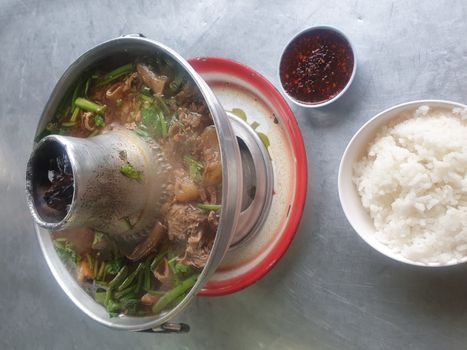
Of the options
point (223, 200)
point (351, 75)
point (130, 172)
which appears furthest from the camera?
point (351, 75)

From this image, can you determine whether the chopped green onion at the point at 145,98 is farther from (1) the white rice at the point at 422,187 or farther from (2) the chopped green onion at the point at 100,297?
(1) the white rice at the point at 422,187

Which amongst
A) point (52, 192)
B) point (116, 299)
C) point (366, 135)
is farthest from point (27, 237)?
point (366, 135)

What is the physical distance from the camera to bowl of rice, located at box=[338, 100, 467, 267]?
143cm

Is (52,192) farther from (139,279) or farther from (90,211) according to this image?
(139,279)

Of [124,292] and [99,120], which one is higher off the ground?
[99,120]

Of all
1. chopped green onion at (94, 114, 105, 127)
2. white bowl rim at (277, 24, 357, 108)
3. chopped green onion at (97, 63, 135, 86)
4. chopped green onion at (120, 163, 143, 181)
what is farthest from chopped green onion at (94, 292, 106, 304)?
white bowl rim at (277, 24, 357, 108)

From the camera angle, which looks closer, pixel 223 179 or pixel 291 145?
pixel 223 179

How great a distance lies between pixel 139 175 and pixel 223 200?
0.30 metres

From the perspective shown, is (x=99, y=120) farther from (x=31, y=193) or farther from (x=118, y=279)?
(x=118, y=279)

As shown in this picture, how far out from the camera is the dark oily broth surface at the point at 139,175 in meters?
1.38

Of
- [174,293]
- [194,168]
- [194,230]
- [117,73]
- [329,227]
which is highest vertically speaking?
[117,73]

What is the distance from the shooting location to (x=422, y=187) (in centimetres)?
144

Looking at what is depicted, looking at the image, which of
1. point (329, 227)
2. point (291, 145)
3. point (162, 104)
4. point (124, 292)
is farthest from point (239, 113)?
point (124, 292)

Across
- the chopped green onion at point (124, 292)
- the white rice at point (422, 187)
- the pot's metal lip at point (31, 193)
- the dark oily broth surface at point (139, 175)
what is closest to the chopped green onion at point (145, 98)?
the dark oily broth surface at point (139, 175)
